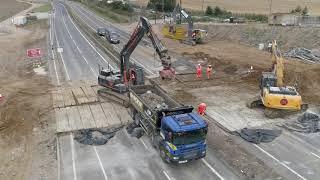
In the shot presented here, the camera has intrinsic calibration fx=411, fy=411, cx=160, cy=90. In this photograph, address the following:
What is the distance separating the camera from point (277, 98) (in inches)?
1182

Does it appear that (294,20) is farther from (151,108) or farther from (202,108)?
(151,108)

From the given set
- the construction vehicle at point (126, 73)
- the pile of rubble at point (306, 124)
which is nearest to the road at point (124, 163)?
the pile of rubble at point (306, 124)

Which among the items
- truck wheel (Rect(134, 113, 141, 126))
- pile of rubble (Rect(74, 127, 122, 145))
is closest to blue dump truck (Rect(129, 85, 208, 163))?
truck wheel (Rect(134, 113, 141, 126))

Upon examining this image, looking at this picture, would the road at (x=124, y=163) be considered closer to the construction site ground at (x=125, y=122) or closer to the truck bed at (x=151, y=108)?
the construction site ground at (x=125, y=122)

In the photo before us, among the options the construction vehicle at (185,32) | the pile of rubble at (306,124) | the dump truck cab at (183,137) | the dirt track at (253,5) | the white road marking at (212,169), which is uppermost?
the dirt track at (253,5)

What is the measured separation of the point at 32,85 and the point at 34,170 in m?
18.9

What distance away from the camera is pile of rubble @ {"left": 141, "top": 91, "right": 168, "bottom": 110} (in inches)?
1004

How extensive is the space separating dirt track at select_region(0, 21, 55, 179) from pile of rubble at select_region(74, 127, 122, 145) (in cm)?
176

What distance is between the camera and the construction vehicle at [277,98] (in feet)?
98.3

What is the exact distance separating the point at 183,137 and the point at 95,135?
7858mm

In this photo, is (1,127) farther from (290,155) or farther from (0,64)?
(0,64)

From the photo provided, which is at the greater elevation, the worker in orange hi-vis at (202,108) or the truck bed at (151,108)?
the truck bed at (151,108)

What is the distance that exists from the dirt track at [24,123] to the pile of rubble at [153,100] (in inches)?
259

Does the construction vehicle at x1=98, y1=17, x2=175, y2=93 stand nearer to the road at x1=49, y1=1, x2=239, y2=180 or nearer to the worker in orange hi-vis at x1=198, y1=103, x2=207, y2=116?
the worker in orange hi-vis at x1=198, y1=103, x2=207, y2=116
